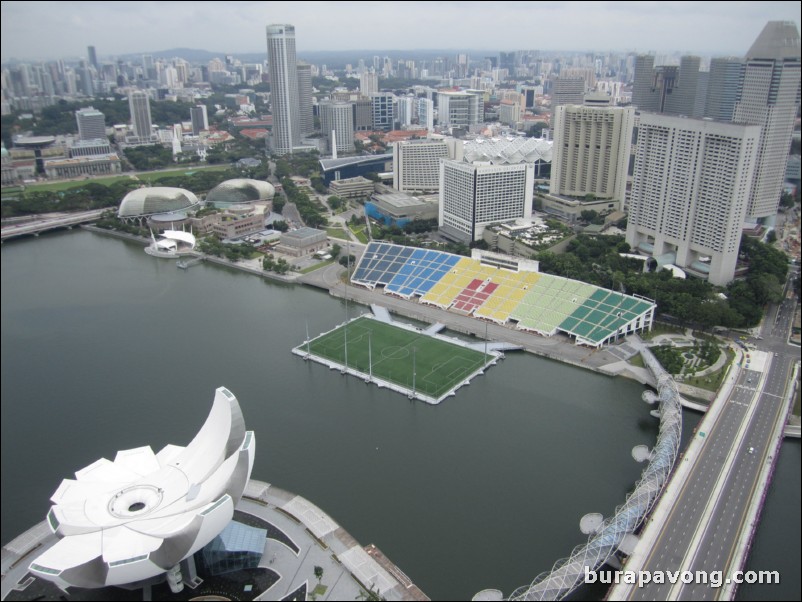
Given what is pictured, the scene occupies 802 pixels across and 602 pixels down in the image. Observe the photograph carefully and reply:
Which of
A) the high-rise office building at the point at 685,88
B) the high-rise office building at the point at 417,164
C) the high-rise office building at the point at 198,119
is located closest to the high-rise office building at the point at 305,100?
the high-rise office building at the point at 198,119

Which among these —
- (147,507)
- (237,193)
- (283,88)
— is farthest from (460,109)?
(147,507)

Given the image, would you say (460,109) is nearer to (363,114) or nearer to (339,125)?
(363,114)

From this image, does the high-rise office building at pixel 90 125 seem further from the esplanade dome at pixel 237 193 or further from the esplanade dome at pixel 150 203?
the esplanade dome at pixel 237 193

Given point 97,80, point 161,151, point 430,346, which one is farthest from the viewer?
point 97,80

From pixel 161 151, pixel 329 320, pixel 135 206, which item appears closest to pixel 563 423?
pixel 329 320

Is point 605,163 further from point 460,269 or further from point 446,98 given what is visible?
point 446,98

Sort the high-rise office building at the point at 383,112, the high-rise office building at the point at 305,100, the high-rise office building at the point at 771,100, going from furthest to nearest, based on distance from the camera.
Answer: the high-rise office building at the point at 383,112 → the high-rise office building at the point at 305,100 → the high-rise office building at the point at 771,100
